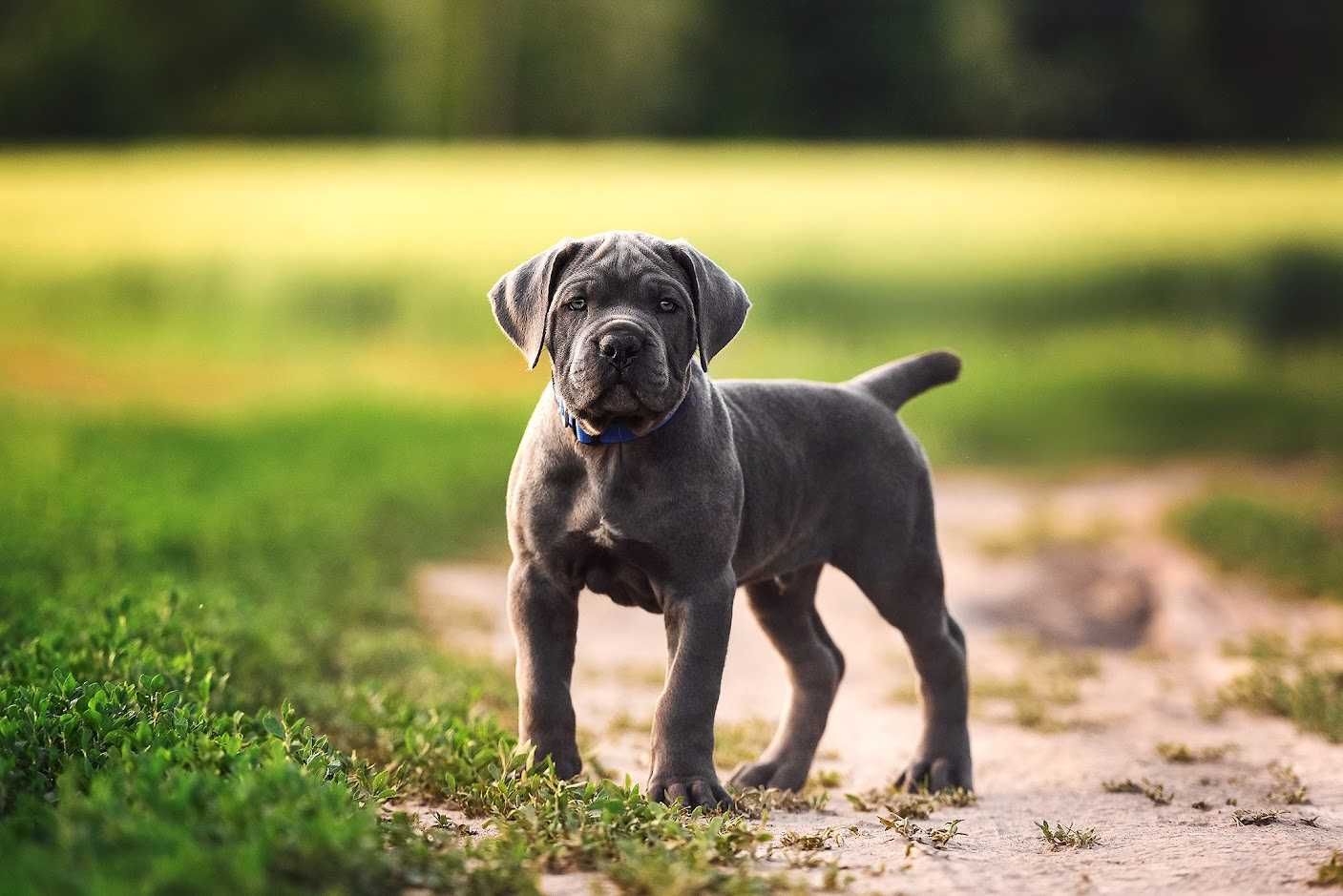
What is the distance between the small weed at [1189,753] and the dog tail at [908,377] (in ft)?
6.76

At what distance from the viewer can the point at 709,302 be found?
5.55 m

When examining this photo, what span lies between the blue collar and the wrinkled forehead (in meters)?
0.40

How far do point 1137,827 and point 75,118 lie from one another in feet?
66.1

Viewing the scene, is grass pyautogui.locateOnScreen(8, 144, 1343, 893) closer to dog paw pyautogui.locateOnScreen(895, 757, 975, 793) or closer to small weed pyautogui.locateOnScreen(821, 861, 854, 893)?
dog paw pyautogui.locateOnScreen(895, 757, 975, 793)

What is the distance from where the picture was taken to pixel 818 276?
21141mm

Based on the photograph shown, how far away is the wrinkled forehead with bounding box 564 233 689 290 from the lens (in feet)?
17.8

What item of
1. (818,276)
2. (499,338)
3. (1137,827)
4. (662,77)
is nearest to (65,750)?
(1137,827)

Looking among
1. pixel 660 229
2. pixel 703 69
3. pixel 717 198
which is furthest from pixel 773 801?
pixel 703 69

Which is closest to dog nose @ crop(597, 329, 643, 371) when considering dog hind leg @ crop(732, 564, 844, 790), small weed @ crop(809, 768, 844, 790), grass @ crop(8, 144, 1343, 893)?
dog hind leg @ crop(732, 564, 844, 790)

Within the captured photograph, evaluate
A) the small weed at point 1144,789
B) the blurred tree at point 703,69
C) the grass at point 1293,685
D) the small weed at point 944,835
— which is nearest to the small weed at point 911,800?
the small weed at point 944,835

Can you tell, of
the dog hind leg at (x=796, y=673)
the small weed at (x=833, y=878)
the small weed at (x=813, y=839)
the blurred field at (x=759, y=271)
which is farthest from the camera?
the blurred field at (x=759, y=271)

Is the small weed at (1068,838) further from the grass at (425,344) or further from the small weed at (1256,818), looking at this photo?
the grass at (425,344)

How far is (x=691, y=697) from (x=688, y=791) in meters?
0.32

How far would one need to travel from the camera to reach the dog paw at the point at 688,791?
18.0ft
